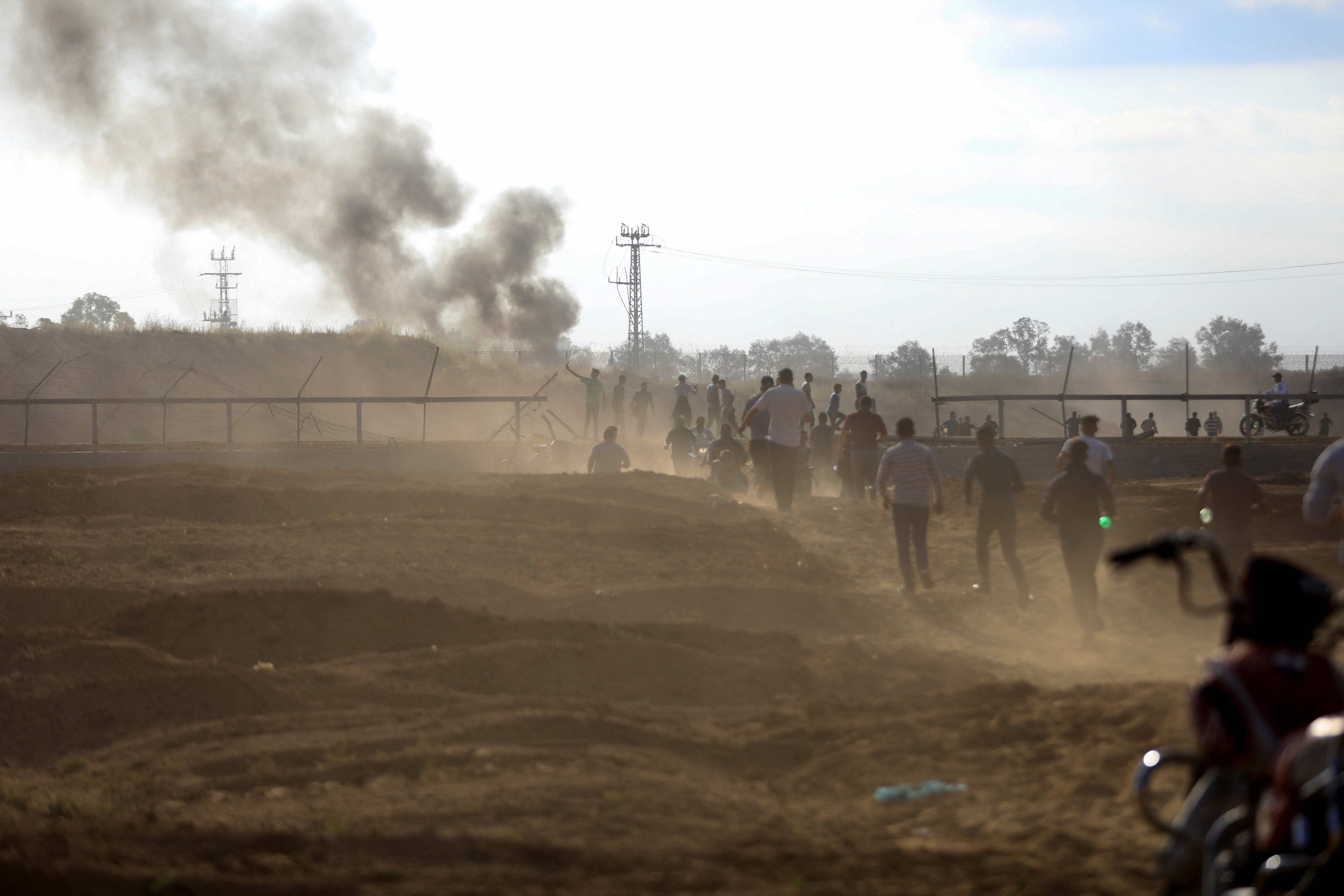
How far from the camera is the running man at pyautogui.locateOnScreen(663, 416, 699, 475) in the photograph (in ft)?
73.7

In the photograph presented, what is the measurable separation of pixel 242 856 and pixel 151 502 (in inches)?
534

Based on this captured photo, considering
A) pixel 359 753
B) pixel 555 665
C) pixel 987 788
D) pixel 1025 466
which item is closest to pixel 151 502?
pixel 555 665

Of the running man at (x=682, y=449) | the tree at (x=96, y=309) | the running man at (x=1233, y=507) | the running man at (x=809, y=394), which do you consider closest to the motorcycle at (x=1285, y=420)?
the running man at (x=809, y=394)

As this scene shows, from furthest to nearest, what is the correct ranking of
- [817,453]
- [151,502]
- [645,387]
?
[645,387] < [817,453] < [151,502]

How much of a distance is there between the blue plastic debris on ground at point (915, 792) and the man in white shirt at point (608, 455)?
13744mm

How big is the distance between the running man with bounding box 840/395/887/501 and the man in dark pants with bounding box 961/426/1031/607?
485cm

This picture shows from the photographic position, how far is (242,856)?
5004 millimetres

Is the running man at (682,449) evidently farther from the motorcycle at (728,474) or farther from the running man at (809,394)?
the motorcycle at (728,474)

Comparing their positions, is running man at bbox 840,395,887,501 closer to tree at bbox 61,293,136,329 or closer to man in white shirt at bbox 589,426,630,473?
man in white shirt at bbox 589,426,630,473

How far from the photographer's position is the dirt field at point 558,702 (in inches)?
190

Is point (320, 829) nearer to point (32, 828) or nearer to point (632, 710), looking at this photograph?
point (32, 828)

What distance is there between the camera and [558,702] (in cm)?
800

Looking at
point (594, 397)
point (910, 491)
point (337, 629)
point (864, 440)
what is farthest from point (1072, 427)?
point (337, 629)

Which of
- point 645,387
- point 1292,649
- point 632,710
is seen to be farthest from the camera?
point 645,387
